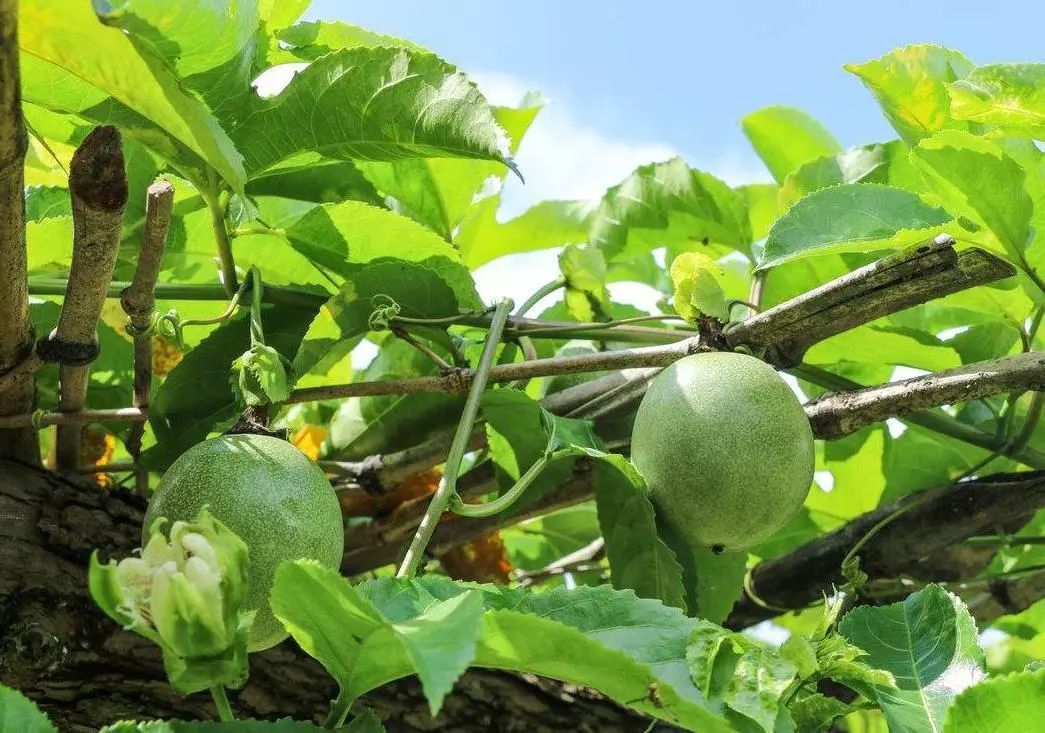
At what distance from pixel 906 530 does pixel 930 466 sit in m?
0.19

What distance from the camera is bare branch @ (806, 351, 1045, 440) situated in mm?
1024

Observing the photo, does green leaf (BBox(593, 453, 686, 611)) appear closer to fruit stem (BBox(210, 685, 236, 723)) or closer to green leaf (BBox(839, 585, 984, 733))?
green leaf (BBox(839, 585, 984, 733))

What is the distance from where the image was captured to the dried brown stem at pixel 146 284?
0.88 metres

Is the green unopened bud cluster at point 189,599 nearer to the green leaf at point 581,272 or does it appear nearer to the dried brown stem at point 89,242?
the dried brown stem at point 89,242

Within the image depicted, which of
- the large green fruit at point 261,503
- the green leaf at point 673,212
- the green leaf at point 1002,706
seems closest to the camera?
the green leaf at point 1002,706

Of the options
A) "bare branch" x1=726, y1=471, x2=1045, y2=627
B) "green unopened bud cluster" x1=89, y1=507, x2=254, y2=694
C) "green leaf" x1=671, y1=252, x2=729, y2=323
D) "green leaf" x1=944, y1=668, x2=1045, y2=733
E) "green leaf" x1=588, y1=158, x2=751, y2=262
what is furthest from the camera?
"green leaf" x1=588, y1=158, x2=751, y2=262

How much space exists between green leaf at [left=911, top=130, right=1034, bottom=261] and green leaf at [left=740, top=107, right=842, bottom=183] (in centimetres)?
62

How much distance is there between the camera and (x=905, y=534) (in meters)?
1.39

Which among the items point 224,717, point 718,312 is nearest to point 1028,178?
point 718,312

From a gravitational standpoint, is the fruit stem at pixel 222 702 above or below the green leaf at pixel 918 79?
below

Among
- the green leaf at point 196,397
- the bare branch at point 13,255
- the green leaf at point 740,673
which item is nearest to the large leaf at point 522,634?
the green leaf at point 740,673

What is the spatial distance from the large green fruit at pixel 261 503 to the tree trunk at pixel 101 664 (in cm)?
19

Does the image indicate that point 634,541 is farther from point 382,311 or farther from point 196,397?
point 196,397

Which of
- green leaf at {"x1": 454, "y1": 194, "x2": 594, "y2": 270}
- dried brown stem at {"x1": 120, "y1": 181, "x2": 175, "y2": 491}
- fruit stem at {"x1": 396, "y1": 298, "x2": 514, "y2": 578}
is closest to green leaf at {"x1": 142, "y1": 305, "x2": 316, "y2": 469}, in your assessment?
dried brown stem at {"x1": 120, "y1": 181, "x2": 175, "y2": 491}
